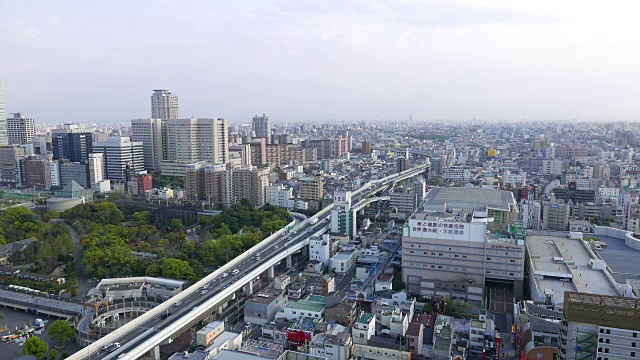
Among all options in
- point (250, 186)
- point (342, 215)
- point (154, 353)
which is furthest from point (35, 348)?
point (250, 186)

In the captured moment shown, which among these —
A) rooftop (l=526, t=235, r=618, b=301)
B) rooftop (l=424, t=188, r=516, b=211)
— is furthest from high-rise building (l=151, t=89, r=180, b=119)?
rooftop (l=526, t=235, r=618, b=301)

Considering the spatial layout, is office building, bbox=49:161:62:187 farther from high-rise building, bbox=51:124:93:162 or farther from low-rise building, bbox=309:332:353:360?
low-rise building, bbox=309:332:353:360

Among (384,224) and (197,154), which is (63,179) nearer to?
(197,154)

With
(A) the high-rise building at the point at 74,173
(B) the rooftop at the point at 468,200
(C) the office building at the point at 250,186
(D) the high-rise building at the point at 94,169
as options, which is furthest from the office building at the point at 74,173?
(B) the rooftop at the point at 468,200


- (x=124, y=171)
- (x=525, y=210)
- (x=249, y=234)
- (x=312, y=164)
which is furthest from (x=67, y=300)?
(x=312, y=164)

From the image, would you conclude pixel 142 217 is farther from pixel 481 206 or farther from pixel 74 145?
pixel 74 145

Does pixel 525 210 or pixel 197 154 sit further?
pixel 197 154
